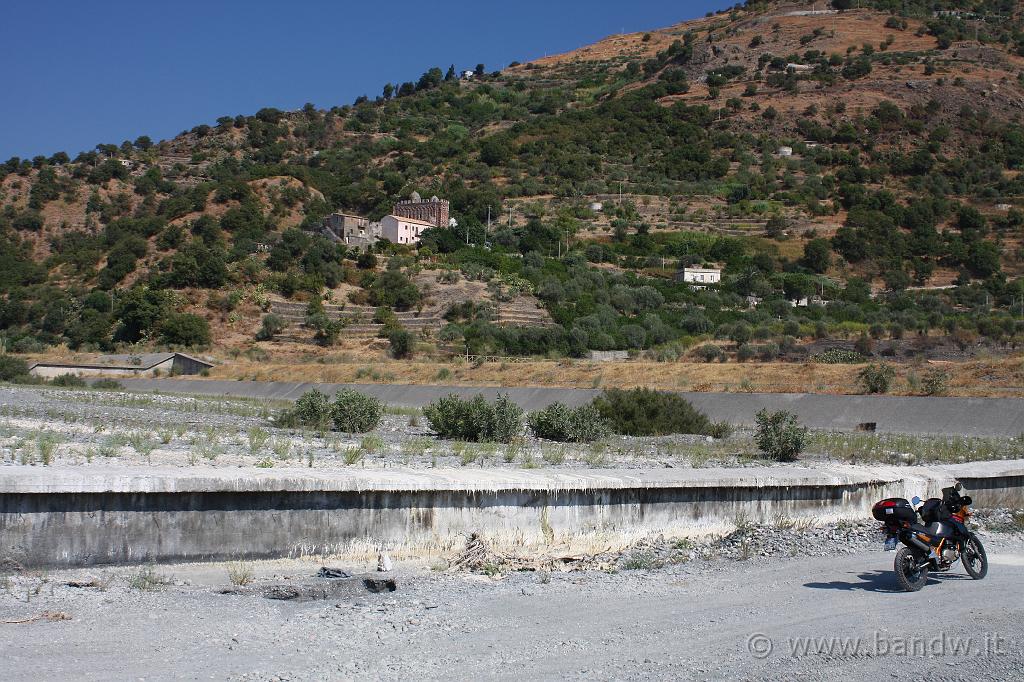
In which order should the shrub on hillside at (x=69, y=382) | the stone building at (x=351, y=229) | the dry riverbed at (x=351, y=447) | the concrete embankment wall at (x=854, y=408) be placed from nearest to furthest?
the dry riverbed at (x=351, y=447) < the concrete embankment wall at (x=854, y=408) < the shrub on hillside at (x=69, y=382) < the stone building at (x=351, y=229)

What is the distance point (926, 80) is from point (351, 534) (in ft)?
409

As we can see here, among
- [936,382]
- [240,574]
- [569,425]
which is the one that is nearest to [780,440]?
[569,425]

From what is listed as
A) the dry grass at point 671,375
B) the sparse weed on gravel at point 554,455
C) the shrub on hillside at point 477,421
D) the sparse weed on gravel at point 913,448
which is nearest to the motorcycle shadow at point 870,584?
the sparse weed on gravel at point 554,455

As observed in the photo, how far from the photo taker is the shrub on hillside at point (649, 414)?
22.5 meters

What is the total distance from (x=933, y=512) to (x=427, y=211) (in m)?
89.3

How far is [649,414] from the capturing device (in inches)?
907

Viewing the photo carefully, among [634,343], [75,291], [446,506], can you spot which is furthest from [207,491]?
[75,291]

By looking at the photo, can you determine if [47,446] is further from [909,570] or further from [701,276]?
[701,276]

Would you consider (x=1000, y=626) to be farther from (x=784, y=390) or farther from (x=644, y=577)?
(x=784, y=390)

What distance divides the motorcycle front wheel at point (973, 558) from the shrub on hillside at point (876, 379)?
61.4ft

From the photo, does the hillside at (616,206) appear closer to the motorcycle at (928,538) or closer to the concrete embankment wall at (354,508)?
the concrete embankment wall at (354,508)

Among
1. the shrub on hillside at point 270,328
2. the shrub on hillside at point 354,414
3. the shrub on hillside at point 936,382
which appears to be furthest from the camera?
the shrub on hillside at point 270,328

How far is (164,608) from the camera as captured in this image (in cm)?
675

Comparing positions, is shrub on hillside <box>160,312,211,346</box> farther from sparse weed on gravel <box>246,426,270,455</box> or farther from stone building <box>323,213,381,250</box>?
sparse weed on gravel <box>246,426,270,455</box>
